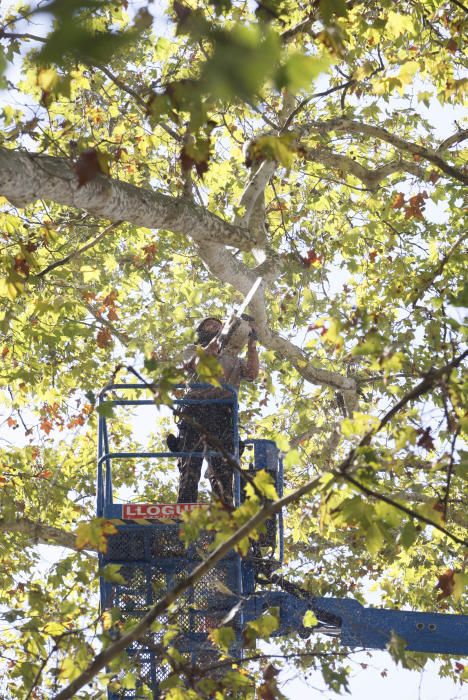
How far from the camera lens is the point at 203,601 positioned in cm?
710

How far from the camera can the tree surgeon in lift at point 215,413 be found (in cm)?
829

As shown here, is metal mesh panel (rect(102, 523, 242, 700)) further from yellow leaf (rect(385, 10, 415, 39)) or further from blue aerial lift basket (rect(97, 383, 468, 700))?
yellow leaf (rect(385, 10, 415, 39))

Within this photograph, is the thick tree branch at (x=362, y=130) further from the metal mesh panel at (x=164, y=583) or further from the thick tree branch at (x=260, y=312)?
the metal mesh panel at (x=164, y=583)

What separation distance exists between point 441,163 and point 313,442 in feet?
21.8

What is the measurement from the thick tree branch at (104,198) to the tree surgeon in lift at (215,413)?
38.2 inches

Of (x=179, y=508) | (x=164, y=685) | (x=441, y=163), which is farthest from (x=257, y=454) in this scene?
(x=164, y=685)

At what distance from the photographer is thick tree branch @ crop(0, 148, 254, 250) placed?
6008 mm

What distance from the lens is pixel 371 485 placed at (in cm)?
448

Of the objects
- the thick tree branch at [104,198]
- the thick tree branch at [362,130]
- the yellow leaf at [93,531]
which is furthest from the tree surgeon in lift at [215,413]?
the yellow leaf at [93,531]

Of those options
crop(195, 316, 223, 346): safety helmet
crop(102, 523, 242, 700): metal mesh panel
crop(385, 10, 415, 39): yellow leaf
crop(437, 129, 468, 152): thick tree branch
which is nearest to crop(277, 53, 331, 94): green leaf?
crop(102, 523, 242, 700): metal mesh panel

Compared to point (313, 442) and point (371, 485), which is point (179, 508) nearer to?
point (371, 485)

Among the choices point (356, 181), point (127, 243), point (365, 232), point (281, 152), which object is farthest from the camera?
point (127, 243)

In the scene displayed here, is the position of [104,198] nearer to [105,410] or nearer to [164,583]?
[105,410]

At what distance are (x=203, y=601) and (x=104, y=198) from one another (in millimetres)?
2886
